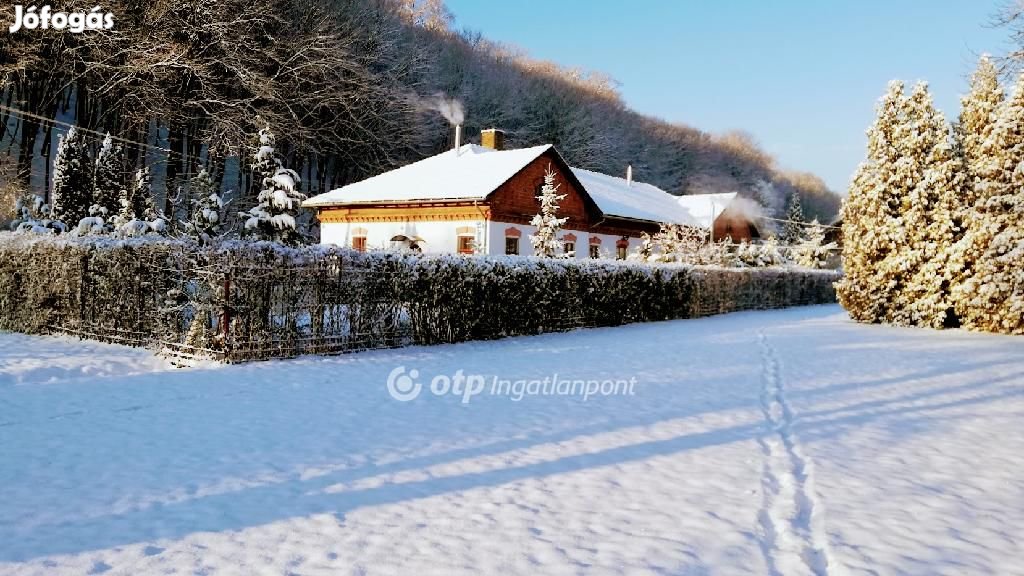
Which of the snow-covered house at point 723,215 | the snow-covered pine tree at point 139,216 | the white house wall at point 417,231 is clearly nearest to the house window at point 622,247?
the snow-covered house at point 723,215

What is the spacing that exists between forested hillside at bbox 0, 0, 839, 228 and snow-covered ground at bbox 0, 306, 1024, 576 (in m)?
18.5

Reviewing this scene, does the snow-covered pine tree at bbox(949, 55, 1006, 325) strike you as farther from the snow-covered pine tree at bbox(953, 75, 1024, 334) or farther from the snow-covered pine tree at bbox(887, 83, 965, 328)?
the snow-covered pine tree at bbox(887, 83, 965, 328)

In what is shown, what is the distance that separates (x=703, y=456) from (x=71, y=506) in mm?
4852

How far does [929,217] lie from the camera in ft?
67.4

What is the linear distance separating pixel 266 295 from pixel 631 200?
99.1ft

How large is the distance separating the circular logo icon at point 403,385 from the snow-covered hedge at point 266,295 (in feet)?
6.80

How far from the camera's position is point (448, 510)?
15.1 feet

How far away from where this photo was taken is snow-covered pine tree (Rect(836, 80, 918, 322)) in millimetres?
21000

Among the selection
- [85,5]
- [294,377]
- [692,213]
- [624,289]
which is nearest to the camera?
[294,377]

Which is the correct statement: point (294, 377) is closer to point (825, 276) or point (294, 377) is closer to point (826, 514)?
point (826, 514)

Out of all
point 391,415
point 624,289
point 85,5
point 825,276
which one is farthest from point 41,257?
point 825,276

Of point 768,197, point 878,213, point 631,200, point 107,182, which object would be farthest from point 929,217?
point 768,197

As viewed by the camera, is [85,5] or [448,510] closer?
[448,510]

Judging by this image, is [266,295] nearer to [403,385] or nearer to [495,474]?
[403,385]
